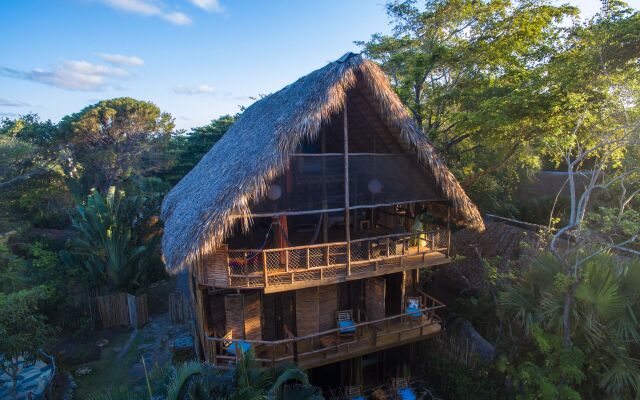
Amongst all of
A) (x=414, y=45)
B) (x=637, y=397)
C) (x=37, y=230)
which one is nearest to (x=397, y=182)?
(x=637, y=397)

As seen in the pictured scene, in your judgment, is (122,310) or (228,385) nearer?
(228,385)

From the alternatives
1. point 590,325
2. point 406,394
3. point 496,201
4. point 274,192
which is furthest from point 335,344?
point 496,201

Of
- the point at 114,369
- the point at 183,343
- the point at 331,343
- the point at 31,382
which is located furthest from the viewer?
the point at 183,343

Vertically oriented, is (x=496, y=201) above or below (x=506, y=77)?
below

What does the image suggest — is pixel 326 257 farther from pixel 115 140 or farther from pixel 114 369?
pixel 115 140

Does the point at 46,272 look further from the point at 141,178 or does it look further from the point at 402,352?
the point at 402,352

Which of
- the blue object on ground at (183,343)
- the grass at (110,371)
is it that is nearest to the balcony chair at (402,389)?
the blue object on ground at (183,343)

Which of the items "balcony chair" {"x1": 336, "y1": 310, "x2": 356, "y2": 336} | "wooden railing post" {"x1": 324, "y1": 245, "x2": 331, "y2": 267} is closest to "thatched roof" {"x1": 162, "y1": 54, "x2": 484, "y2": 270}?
"wooden railing post" {"x1": 324, "y1": 245, "x2": 331, "y2": 267}
